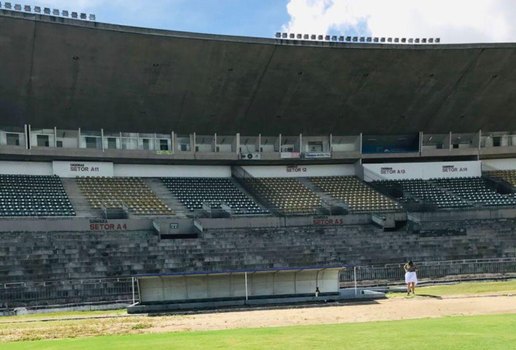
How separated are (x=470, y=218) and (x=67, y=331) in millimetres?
33982

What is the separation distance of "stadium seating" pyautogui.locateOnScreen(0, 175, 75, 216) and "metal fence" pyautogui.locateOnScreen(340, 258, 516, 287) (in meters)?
18.9

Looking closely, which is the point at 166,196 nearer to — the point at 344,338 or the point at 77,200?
the point at 77,200

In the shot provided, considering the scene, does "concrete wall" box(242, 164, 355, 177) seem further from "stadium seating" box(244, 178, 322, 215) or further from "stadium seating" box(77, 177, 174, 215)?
"stadium seating" box(77, 177, 174, 215)

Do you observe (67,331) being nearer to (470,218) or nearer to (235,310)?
(235,310)

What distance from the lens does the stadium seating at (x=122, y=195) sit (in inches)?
1523

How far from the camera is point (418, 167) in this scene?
5031cm

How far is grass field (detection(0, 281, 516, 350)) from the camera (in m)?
11.2

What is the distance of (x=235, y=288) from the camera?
23.8 meters

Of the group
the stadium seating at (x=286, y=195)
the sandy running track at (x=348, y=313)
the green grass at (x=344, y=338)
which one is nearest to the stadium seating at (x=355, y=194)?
the stadium seating at (x=286, y=195)

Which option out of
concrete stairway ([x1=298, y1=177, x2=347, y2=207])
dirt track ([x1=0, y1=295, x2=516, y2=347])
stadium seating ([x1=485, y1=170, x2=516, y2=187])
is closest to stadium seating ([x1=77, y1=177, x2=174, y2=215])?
concrete stairway ([x1=298, y1=177, x2=347, y2=207])

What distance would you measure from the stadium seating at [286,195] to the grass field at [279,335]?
77.9ft

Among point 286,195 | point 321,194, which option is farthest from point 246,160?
point 321,194

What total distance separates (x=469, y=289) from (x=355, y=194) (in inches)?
816

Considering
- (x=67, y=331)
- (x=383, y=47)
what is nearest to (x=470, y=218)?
(x=383, y=47)
